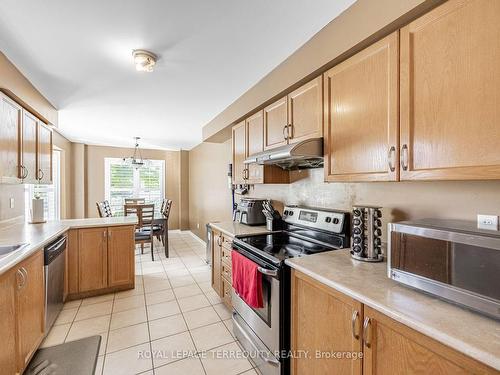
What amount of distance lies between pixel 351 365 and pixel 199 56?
2.21 metres

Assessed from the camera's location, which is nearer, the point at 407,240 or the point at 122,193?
the point at 407,240

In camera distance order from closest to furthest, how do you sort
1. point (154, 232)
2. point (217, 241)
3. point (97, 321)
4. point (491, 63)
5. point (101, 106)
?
point (491, 63), point (97, 321), point (217, 241), point (101, 106), point (154, 232)

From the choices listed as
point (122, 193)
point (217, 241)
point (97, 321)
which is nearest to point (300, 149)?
point (217, 241)

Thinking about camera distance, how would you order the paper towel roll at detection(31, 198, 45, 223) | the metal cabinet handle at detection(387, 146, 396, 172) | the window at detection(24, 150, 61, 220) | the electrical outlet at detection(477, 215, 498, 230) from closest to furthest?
the electrical outlet at detection(477, 215, 498, 230) < the metal cabinet handle at detection(387, 146, 396, 172) < the paper towel roll at detection(31, 198, 45, 223) < the window at detection(24, 150, 61, 220)

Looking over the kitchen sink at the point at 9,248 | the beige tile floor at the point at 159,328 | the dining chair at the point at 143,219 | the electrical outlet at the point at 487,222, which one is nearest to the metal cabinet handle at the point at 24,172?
the kitchen sink at the point at 9,248

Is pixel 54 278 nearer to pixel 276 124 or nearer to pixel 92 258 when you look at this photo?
pixel 92 258

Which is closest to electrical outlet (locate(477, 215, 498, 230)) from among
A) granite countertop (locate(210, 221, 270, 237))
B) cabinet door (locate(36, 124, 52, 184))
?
granite countertop (locate(210, 221, 270, 237))

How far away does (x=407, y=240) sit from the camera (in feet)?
3.45

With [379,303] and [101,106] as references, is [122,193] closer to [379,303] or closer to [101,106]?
[101,106]

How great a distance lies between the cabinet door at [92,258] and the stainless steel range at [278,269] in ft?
5.85

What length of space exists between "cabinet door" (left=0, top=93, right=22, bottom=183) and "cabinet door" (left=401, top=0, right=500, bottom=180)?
9.46 feet

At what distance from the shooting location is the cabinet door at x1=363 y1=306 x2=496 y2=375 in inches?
29.4

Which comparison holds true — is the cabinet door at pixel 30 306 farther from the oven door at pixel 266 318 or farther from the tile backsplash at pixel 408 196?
the tile backsplash at pixel 408 196

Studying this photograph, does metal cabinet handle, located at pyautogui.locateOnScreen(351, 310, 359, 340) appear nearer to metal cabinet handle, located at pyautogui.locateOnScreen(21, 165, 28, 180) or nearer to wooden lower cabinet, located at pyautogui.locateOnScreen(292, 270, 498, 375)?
wooden lower cabinet, located at pyautogui.locateOnScreen(292, 270, 498, 375)
